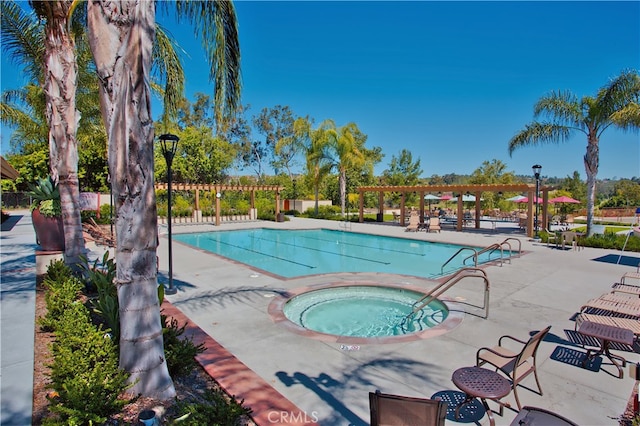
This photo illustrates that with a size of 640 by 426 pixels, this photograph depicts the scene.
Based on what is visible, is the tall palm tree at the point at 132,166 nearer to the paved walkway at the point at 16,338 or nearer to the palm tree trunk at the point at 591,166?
the paved walkway at the point at 16,338

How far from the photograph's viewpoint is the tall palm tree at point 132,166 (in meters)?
3.03

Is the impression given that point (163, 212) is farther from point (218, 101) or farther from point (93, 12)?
point (93, 12)

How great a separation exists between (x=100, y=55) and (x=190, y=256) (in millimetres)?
9877

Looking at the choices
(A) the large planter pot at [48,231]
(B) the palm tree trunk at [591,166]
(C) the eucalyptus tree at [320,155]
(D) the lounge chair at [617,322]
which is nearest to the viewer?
(D) the lounge chair at [617,322]

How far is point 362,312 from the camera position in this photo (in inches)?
296

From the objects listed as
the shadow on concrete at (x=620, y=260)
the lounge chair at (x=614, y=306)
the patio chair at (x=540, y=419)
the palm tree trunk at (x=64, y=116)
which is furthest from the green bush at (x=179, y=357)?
the shadow on concrete at (x=620, y=260)

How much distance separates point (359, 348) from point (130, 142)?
386 centimetres

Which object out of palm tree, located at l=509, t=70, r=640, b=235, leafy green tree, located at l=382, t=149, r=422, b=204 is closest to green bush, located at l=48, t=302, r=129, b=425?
palm tree, located at l=509, t=70, r=640, b=235

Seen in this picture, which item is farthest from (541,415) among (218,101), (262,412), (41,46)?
(41,46)

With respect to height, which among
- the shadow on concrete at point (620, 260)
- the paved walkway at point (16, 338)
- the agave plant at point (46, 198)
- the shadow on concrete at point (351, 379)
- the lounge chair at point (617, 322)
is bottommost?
the shadow on concrete at point (351, 379)

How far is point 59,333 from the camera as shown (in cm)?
400

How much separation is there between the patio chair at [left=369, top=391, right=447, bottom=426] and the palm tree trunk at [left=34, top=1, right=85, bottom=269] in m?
6.64

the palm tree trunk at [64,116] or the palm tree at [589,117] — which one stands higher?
the palm tree at [589,117]

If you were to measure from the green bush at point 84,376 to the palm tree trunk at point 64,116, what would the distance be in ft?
11.3
